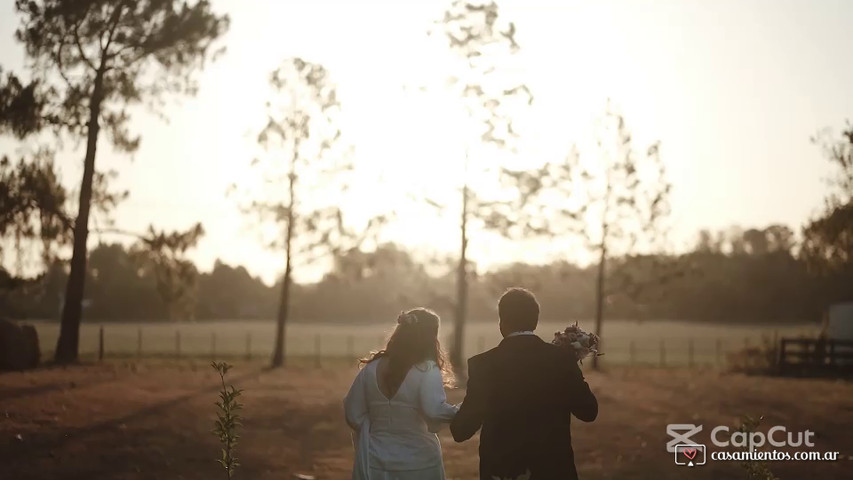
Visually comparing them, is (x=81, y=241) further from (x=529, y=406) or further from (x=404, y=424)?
(x=529, y=406)

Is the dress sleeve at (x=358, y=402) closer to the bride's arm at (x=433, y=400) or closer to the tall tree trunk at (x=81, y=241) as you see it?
the bride's arm at (x=433, y=400)

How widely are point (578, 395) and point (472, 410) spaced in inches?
26.2

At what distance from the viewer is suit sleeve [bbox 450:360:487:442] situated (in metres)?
6.94

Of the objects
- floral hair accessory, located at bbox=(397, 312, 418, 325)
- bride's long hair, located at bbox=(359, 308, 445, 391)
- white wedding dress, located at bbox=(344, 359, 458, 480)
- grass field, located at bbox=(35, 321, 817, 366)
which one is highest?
floral hair accessory, located at bbox=(397, 312, 418, 325)

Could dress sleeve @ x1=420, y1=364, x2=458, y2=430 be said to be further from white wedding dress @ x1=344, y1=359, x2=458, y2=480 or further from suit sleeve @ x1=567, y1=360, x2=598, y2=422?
suit sleeve @ x1=567, y1=360, x2=598, y2=422

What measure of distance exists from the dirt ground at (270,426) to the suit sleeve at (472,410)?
935cm

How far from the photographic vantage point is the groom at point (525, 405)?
6.82 metres

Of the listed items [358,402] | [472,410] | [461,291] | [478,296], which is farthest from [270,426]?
[478,296]

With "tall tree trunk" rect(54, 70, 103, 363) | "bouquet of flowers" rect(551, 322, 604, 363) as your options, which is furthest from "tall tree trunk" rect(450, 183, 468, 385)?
"bouquet of flowers" rect(551, 322, 604, 363)

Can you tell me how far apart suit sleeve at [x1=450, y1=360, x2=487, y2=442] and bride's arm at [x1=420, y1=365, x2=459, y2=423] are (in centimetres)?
8

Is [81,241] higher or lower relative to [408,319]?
higher

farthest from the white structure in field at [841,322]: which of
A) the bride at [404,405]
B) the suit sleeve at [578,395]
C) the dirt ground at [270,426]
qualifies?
the bride at [404,405]

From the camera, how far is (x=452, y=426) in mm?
7020

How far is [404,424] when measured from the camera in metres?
7.14
